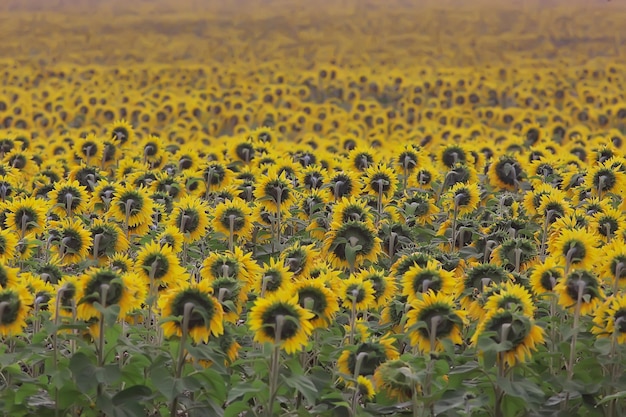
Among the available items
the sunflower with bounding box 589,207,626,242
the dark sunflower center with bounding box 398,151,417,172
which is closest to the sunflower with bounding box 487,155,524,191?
the dark sunflower center with bounding box 398,151,417,172

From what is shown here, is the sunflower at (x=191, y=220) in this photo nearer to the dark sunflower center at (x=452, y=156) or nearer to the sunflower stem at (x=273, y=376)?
the sunflower stem at (x=273, y=376)

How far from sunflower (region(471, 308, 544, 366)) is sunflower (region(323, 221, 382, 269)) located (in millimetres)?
1463

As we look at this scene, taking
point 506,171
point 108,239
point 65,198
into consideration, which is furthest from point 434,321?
point 506,171

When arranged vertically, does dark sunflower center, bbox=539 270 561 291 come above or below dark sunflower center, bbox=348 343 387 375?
above

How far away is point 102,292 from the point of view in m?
4.16

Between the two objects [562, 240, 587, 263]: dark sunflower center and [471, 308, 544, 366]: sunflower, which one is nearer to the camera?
[471, 308, 544, 366]: sunflower

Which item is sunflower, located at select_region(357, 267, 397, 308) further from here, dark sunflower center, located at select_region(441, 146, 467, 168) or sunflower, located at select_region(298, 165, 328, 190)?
dark sunflower center, located at select_region(441, 146, 467, 168)

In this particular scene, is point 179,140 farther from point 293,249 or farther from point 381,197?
point 293,249

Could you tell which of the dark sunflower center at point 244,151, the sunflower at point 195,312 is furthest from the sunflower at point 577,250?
the dark sunflower center at point 244,151

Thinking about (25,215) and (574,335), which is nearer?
(574,335)

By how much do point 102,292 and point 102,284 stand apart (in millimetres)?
50

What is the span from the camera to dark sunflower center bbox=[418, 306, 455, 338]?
4.33 metres

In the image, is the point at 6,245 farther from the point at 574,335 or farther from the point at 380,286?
the point at 574,335

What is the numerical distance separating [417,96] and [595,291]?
1489cm
